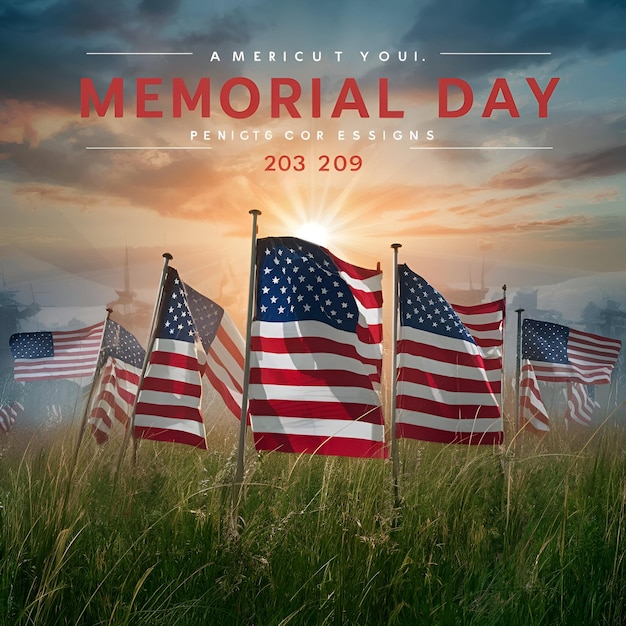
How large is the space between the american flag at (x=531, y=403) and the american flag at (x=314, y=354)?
6.22m

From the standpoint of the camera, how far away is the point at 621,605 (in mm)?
5449

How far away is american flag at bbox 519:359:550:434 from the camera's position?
12211mm

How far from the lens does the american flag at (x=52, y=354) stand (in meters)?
11.0

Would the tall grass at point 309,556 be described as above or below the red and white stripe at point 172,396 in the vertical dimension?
below

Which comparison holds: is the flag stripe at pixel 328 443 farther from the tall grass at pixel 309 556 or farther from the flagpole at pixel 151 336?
the flagpole at pixel 151 336

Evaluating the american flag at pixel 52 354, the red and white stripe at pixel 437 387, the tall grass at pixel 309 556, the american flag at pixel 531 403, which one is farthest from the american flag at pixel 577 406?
the american flag at pixel 52 354

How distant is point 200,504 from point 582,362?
8.74 meters

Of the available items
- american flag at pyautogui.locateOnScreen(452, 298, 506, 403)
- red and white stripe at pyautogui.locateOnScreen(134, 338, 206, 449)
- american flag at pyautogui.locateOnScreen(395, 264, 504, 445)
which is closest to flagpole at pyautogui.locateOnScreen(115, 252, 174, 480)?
red and white stripe at pyautogui.locateOnScreen(134, 338, 206, 449)

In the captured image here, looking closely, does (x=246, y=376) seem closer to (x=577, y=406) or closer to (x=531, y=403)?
(x=531, y=403)

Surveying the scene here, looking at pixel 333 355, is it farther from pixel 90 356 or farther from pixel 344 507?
Result: pixel 90 356

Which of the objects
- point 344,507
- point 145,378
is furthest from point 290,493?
point 145,378

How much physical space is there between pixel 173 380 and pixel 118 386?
2855 mm

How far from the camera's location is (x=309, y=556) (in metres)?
5.71

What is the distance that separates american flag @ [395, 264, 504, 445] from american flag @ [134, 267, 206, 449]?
2.51m
